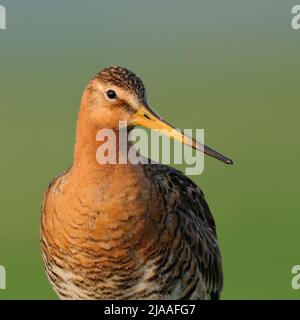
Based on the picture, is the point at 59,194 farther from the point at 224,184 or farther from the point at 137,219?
the point at 224,184

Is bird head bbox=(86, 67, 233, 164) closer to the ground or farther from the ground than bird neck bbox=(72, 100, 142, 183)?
farther from the ground

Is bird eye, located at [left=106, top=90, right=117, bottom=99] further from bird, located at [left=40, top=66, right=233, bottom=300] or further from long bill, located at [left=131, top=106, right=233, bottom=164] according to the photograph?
long bill, located at [left=131, top=106, right=233, bottom=164]

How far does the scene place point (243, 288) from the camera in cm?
A: 1066

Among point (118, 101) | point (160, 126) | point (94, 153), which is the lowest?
point (94, 153)

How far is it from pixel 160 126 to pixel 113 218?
0.62 metres

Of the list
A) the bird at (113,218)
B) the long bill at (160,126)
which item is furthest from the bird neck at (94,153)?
the long bill at (160,126)

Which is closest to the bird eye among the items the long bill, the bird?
the bird

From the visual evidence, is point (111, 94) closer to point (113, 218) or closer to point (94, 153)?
point (94, 153)

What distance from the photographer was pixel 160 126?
285 inches

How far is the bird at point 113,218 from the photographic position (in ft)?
23.5

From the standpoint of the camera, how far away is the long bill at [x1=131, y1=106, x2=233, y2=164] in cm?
716

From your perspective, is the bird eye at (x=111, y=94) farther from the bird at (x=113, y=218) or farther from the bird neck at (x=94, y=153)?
the bird neck at (x=94, y=153)

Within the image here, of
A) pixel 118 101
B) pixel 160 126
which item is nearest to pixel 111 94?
pixel 118 101
